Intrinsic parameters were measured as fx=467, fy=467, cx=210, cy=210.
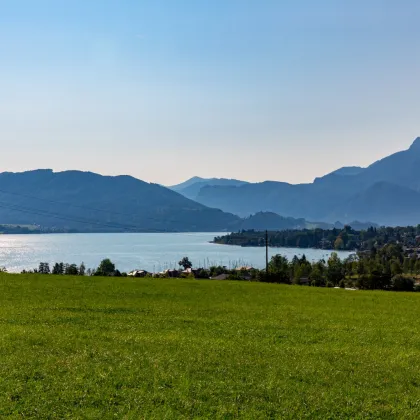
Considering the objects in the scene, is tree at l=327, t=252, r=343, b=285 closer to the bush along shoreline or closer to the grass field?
the bush along shoreline

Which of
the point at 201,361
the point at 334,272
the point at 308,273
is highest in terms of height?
the point at 201,361

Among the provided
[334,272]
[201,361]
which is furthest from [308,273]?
[201,361]

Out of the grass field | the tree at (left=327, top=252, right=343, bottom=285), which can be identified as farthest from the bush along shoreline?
the grass field

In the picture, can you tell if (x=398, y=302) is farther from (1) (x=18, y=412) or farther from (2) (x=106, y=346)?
(1) (x=18, y=412)

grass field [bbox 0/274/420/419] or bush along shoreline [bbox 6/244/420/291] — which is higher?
grass field [bbox 0/274/420/419]

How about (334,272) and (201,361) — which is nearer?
(201,361)

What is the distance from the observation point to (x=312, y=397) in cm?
959

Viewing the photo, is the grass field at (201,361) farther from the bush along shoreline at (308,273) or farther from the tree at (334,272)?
the tree at (334,272)

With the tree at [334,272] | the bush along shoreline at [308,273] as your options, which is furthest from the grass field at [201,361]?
the tree at [334,272]

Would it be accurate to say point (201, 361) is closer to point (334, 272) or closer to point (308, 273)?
point (308, 273)

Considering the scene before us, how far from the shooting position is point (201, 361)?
11.7 meters

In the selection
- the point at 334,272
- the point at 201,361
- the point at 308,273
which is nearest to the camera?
the point at 201,361

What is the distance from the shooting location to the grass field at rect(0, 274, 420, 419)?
894cm

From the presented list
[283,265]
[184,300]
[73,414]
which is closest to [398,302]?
[184,300]
